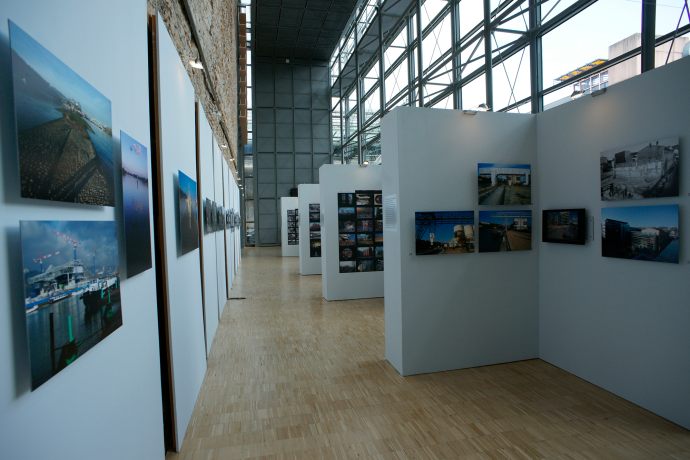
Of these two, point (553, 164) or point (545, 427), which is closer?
point (545, 427)

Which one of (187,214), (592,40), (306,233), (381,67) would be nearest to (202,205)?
(187,214)

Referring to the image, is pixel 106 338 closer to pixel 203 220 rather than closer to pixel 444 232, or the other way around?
pixel 203 220

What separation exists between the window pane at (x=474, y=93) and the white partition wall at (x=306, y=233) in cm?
721

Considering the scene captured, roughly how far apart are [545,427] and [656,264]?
85.5 inches

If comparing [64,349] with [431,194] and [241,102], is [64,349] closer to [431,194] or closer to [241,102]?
[431,194]

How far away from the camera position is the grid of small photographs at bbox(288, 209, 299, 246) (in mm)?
23891

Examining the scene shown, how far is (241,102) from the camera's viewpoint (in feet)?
67.5

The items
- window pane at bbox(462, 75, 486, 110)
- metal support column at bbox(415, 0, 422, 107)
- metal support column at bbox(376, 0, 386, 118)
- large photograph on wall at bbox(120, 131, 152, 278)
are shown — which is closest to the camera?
large photograph on wall at bbox(120, 131, 152, 278)

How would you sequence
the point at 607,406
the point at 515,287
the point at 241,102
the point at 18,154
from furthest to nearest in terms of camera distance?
1. the point at 241,102
2. the point at 515,287
3. the point at 607,406
4. the point at 18,154

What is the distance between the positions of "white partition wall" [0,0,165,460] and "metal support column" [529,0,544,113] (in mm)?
9295

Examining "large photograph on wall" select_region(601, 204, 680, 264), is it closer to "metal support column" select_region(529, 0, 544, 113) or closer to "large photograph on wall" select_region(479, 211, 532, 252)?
"large photograph on wall" select_region(479, 211, 532, 252)

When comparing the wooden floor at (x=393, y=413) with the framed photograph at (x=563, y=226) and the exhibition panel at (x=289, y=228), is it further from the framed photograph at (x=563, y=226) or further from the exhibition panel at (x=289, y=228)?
the exhibition panel at (x=289, y=228)

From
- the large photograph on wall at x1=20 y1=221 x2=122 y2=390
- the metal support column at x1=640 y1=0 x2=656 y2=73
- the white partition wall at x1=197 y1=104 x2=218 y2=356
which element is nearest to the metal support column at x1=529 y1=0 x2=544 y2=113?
the metal support column at x1=640 y1=0 x2=656 y2=73

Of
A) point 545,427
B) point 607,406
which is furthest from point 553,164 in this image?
point 545,427
